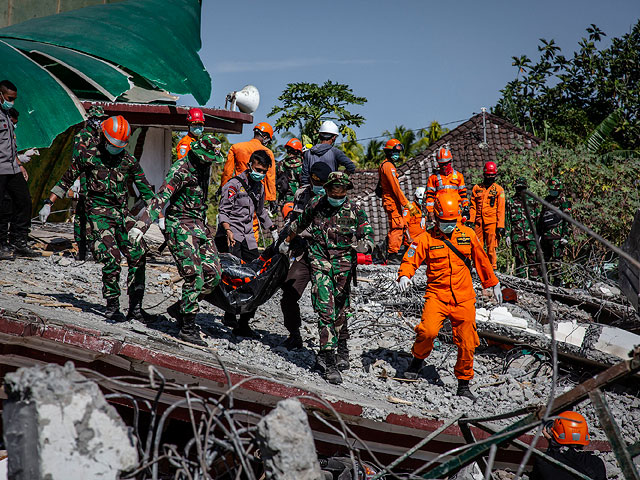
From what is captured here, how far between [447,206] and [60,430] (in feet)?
15.1

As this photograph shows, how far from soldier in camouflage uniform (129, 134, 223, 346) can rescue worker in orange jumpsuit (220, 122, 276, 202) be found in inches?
125

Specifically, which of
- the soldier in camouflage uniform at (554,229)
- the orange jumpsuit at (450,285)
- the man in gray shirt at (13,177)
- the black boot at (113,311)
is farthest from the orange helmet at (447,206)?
the soldier in camouflage uniform at (554,229)

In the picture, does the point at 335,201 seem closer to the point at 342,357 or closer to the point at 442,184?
the point at 342,357

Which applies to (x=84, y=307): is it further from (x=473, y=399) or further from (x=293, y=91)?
(x=293, y=91)

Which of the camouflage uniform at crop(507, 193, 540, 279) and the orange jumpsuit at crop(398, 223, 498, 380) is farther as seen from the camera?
the camouflage uniform at crop(507, 193, 540, 279)

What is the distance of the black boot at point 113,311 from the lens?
6.55 m

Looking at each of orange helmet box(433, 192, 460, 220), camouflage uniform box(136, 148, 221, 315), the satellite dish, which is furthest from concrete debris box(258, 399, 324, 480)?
the satellite dish

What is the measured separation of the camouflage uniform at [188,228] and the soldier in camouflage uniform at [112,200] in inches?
13.6

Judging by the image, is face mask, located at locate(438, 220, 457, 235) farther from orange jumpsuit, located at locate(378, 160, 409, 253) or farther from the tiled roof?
the tiled roof

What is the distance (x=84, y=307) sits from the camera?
6.88 meters

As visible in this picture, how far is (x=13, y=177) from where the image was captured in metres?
8.42

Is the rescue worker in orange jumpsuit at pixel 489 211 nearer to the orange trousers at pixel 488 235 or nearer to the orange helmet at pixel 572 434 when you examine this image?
the orange trousers at pixel 488 235

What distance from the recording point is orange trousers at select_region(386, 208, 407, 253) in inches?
440

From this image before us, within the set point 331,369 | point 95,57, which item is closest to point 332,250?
point 331,369
